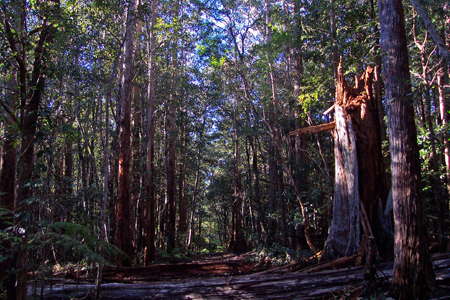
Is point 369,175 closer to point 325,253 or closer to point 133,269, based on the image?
point 325,253

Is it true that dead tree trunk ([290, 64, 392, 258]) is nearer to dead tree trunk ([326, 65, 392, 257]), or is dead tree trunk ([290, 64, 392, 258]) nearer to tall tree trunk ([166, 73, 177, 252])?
dead tree trunk ([326, 65, 392, 257])

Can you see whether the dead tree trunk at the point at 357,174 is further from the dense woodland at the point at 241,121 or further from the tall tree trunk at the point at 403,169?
the tall tree trunk at the point at 403,169

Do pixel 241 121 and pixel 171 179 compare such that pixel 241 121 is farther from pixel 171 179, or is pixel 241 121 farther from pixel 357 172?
pixel 357 172

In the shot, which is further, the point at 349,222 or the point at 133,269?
the point at 133,269

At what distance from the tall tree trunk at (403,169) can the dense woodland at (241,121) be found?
0.8 inches

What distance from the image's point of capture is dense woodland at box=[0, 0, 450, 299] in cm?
594

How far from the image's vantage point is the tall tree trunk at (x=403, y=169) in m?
5.59

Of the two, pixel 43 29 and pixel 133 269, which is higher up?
pixel 43 29

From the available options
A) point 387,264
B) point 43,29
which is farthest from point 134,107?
point 387,264

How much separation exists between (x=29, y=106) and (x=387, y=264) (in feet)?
23.8

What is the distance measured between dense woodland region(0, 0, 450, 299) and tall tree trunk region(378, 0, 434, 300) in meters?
0.02

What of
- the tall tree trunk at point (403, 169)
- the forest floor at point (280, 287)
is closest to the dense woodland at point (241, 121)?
the tall tree trunk at point (403, 169)

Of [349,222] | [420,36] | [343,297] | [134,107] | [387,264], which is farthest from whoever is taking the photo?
[134,107]

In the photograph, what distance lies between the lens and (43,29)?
692 cm
